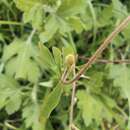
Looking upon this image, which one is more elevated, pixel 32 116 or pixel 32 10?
pixel 32 10

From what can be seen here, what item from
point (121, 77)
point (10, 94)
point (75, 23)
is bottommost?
point (121, 77)

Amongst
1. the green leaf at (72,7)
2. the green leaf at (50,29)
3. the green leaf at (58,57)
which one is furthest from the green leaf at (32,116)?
the green leaf at (58,57)

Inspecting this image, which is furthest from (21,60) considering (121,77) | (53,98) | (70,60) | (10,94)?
(70,60)

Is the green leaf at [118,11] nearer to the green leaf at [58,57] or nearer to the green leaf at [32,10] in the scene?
the green leaf at [32,10]

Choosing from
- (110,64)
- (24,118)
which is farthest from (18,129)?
(110,64)

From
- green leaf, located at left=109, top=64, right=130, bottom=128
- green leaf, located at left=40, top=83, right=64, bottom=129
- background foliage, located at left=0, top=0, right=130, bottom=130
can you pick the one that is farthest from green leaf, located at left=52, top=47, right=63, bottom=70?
green leaf, located at left=109, top=64, right=130, bottom=128

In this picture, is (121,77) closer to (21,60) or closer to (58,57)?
(21,60)
